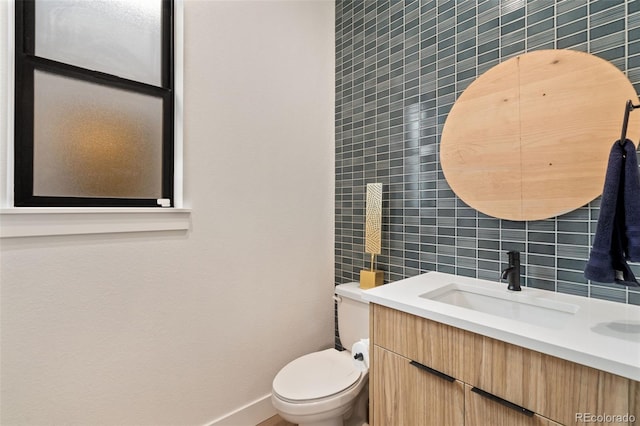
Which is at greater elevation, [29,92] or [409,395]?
[29,92]

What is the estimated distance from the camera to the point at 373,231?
165 centimetres

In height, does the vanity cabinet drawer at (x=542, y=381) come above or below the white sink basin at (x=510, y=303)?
below

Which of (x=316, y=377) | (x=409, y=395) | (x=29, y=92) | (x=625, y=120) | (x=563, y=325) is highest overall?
(x=29, y=92)

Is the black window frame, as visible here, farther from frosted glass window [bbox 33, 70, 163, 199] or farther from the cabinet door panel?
the cabinet door panel

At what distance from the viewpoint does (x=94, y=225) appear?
112 cm

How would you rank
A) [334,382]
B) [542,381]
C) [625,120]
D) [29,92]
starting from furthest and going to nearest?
[334,382]
[29,92]
[625,120]
[542,381]

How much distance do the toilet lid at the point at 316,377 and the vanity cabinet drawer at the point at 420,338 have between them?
0.40m

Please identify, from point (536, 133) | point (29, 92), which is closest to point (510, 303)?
point (536, 133)

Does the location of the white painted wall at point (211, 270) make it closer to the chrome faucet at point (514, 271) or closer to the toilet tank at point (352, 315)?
the toilet tank at point (352, 315)

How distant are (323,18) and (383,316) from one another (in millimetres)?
1893

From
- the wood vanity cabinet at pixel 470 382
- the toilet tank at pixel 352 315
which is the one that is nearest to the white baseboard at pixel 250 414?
the toilet tank at pixel 352 315

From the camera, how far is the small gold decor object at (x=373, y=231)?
5.37 feet

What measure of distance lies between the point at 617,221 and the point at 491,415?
633 millimetres

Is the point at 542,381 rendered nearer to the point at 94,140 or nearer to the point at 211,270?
the point at 211,270
